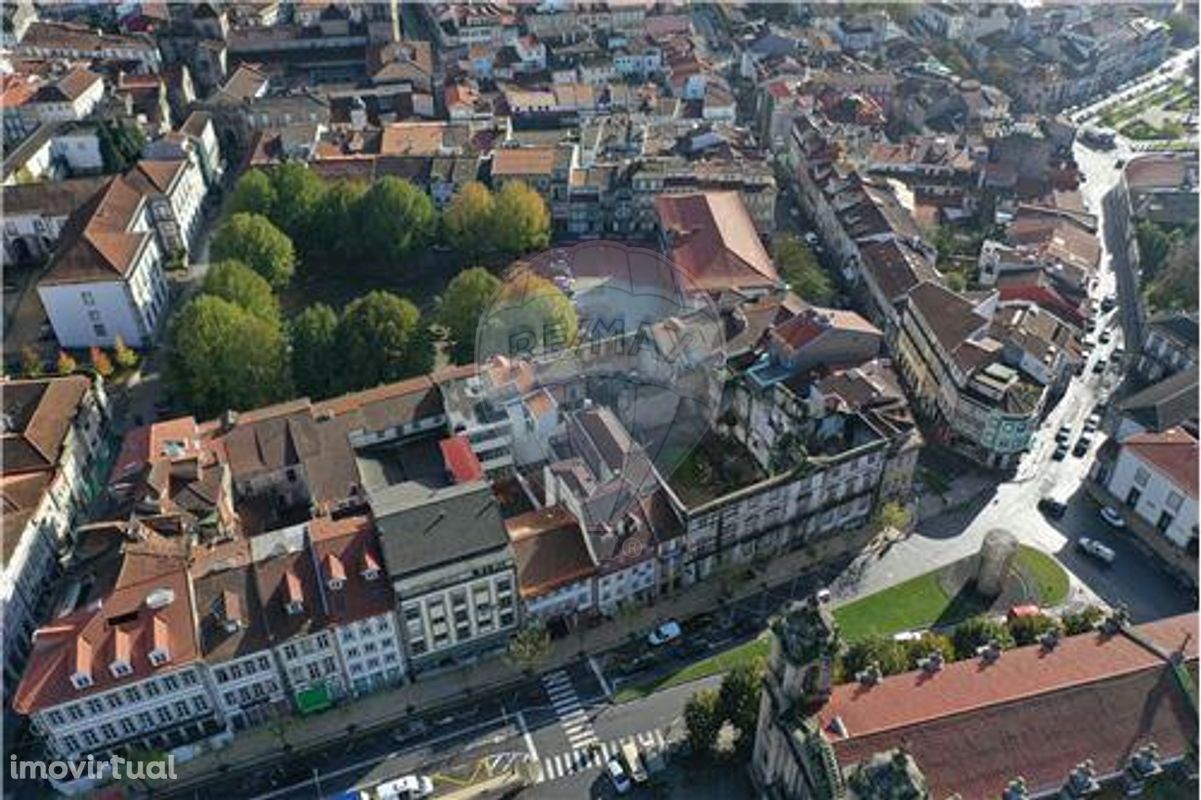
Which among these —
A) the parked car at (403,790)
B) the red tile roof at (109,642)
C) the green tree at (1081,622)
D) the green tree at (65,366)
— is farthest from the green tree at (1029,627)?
the green tree at (65,366)

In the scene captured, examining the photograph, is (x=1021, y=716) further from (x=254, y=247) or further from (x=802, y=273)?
(x=254, y=247)

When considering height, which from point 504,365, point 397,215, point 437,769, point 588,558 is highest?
point 504,365

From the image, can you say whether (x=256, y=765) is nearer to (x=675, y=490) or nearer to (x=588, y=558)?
(x=588, y=558)

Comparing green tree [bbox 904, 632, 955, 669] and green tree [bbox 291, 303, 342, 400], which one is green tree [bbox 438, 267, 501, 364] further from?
green tree [bbox 904, 632, 955, 669]

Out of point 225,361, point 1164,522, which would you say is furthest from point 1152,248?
point 225,361

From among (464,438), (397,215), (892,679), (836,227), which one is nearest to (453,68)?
(397,215)

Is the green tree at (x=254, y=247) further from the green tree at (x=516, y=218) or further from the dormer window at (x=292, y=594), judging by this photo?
the dormer window at (x=292, y=594)

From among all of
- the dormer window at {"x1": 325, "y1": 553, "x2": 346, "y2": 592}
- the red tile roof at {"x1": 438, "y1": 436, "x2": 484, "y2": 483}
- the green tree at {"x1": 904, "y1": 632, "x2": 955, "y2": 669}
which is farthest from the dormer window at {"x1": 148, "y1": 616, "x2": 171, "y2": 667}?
the green tree at {"x1": 904, "y1": 632, "x2": 955, "y2": 669}

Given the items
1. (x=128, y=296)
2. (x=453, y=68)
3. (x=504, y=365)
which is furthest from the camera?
(x=453, y=68)
